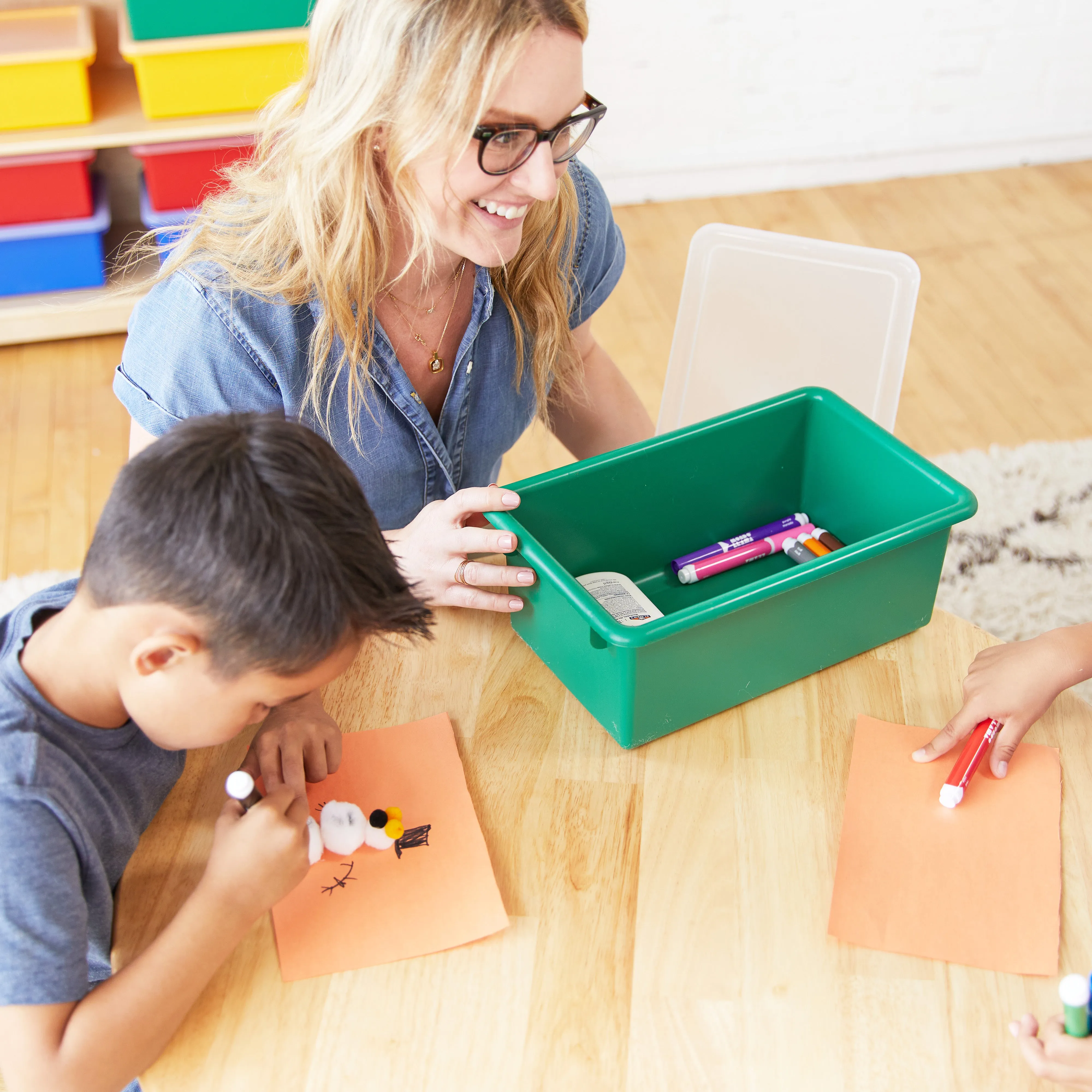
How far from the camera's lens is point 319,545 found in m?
0.69

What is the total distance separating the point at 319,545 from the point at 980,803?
52 cm

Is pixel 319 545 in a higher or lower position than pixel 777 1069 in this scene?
higher

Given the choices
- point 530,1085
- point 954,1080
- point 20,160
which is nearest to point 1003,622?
point 954,1080

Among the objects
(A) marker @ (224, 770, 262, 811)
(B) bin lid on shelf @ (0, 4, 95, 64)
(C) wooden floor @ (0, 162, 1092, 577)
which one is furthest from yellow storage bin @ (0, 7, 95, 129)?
(A) marker @ (224, 770, 262, 811)

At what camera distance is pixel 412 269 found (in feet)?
3.60

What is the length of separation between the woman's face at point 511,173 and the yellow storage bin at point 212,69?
1.30 m

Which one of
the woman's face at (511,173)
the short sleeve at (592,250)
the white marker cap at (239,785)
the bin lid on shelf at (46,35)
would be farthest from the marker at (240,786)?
the bin lid on shelf at (46,35)

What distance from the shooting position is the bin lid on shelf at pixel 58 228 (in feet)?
7.39

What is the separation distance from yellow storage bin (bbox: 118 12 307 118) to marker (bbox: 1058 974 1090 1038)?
1.97 m

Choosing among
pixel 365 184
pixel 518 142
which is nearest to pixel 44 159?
pixel 365 184

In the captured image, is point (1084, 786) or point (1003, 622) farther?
point (1003, 622)

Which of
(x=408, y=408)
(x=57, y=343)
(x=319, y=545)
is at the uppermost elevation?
(x=319, y=545)

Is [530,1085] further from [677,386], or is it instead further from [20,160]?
[20,160]

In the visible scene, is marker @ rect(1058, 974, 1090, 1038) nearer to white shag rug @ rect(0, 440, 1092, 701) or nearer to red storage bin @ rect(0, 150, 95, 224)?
white shag rug @ rect(0, 440, 1092, 701)
